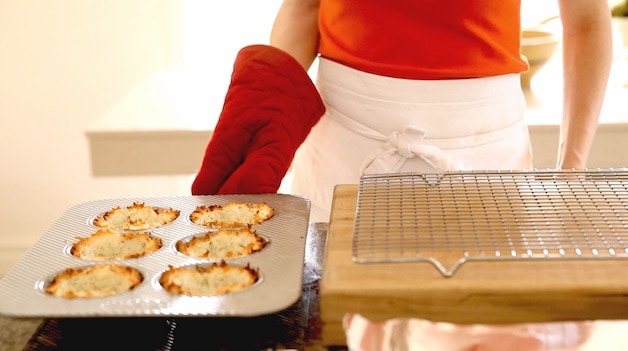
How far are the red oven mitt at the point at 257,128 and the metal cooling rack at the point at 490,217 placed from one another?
147 millimetres

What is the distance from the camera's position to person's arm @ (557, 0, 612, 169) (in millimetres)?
1241

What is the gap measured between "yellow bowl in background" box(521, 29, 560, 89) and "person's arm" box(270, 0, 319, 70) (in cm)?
95

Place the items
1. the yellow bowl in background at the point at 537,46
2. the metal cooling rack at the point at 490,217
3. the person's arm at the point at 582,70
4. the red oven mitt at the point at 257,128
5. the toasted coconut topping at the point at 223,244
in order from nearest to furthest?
the metal cooling rack at the point at 490,217 → the toasted coconut topping at the point at 223,244 → the red oven mitt at the point at 257,128 → the person's arm at the point at 582,70 → the yellow bowl in background at the point at 537,46

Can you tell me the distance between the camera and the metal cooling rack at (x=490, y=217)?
28.8 inches

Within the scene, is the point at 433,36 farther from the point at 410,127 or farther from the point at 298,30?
the point at 298,30

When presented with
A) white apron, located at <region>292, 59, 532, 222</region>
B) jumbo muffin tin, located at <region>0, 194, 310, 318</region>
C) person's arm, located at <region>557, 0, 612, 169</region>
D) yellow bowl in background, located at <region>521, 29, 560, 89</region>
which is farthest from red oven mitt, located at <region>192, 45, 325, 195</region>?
yellow bowl in background, located at <region>521, 29, 560, 89</region>

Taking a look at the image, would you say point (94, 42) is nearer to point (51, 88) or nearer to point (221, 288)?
point (51, 88)

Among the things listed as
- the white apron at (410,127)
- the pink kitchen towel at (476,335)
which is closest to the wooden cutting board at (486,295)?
the pink kitchen towel at (476,335)

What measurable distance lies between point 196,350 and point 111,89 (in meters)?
1.93

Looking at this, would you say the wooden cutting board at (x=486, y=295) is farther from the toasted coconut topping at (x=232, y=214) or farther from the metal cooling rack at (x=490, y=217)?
the toasted coconut topping at (x=232, y=214)

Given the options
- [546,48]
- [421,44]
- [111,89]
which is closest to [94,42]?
[111,89]

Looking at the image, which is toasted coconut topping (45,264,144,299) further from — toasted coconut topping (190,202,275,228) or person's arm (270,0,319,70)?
person's arm (270,0,319,70)

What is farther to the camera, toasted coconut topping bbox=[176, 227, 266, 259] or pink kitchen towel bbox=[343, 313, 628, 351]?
toasted coconut topping bbox=[176, 227, 266, 259]

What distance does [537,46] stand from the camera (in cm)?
209
